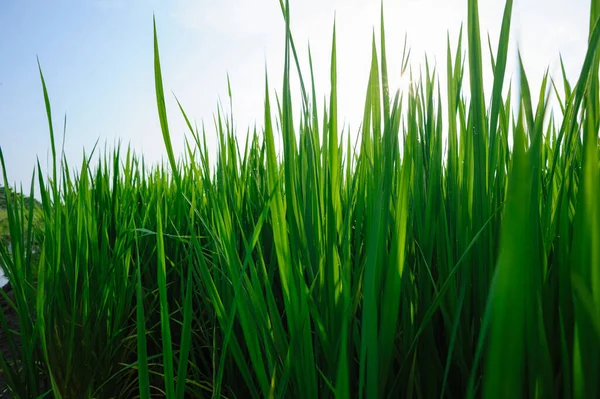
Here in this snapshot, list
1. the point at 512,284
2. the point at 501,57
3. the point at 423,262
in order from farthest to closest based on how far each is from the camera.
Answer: the point at 423,262 → the point at 501,57 → the point at 512,284

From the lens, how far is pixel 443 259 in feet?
1.90

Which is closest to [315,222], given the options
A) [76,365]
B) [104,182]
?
[76,365]

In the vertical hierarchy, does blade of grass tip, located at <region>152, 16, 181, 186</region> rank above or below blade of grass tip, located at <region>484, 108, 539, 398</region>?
above

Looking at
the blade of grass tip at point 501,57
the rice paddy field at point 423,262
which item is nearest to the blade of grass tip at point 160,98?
the rice paddy field at point 423,262

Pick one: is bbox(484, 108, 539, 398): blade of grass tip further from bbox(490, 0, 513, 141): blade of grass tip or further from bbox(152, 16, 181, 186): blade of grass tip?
bbox(152, 16, 181, 186): blade of grass tip

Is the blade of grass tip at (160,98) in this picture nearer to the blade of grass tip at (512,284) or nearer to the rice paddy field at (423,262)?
the rice paddy field at (423,262)

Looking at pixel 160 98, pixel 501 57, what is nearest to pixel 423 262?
pixel 501 57

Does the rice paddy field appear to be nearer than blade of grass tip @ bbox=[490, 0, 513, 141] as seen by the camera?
Yes

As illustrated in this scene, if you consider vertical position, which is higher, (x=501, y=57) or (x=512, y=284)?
(x=501, y=57)

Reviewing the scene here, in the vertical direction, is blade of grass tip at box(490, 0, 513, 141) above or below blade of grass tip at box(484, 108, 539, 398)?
above

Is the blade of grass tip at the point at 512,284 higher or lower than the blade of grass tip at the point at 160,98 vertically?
lower

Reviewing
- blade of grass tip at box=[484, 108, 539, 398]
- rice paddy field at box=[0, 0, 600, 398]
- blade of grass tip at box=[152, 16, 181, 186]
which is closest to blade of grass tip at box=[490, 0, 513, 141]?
rice paddy field at box=[0, 0, 600, 398]

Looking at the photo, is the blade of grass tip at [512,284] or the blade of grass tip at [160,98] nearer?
the blade of grass tip at [512,284]

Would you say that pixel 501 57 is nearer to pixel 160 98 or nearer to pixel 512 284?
pixel 512 284
